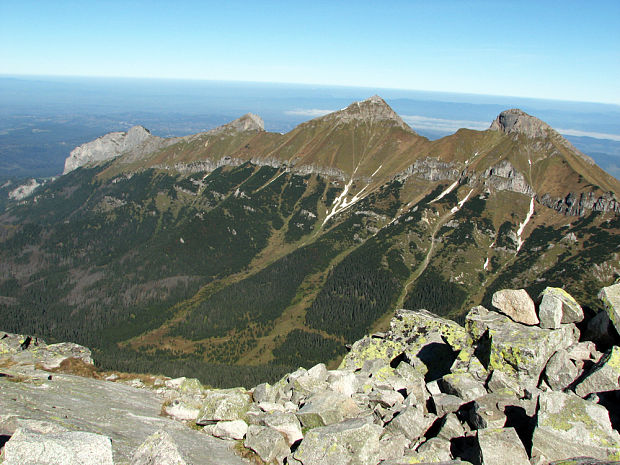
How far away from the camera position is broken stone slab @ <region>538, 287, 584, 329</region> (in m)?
29.0

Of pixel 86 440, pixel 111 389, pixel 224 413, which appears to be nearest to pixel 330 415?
pixel 224 413

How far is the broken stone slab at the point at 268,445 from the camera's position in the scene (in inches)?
829

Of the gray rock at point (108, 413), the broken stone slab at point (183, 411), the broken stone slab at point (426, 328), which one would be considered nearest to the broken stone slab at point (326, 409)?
the gray rock at point (108, 413)

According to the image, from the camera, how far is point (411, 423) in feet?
72.1

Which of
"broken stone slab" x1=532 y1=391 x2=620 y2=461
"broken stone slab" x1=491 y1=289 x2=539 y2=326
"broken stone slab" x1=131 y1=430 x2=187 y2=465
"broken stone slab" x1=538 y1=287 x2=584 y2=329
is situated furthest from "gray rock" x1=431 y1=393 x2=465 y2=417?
"broken stone slab" x1=131 y1=430 x2=187 y2=465

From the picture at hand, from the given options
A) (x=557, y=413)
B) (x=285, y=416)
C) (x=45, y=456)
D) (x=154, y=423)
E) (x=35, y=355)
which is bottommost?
(x=35, y=355)

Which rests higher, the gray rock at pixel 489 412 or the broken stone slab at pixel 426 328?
the gray rock at pixel 489 412

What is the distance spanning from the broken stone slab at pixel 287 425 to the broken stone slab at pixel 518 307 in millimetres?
20506

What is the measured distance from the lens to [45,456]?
13.7 metres

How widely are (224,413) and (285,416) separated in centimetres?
465

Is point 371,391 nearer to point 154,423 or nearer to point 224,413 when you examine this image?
point 224,413

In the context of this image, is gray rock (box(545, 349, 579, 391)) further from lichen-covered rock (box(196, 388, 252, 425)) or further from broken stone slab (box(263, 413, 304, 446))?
lichen-covered rock (box(196, 388, 252, 425))

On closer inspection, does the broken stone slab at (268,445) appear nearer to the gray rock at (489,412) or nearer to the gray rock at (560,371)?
the gray rock at (489,412)

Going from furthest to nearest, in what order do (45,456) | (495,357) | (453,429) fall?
1. (495,357)
2. (453,429)
3. (45,456)
